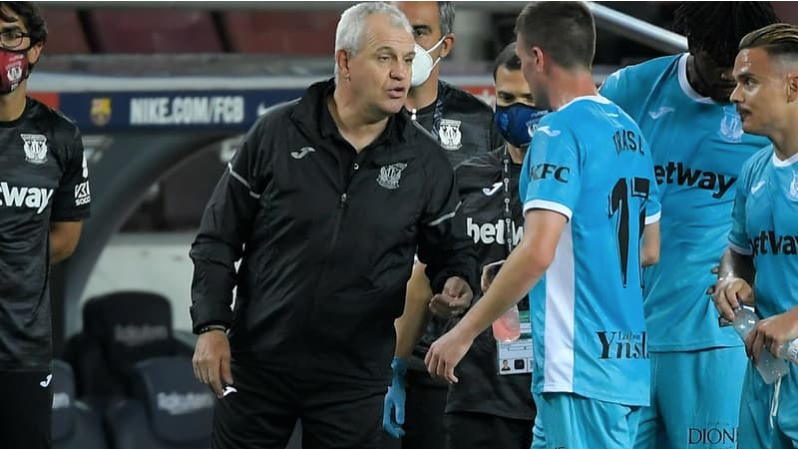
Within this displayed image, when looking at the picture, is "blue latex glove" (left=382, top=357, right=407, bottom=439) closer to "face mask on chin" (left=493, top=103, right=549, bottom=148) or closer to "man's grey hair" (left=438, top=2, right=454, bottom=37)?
"face mask on chin" (left=493, top=103, right=549, bottom=148)

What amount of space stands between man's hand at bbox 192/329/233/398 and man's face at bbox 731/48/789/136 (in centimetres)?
155

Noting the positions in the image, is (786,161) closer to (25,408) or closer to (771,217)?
(771,217)

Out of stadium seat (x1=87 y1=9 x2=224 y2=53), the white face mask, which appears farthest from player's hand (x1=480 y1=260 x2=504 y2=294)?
stadium seat (x1=87 y1=9 x2=224 y2=53)

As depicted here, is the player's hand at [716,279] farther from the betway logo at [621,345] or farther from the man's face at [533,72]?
the man's face at [533,72]

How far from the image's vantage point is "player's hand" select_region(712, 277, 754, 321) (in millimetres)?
4621

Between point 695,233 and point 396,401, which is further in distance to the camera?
point 396,401

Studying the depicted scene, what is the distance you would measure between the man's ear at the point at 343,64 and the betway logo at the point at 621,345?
3.47ft

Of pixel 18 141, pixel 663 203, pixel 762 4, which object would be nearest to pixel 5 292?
pixel 18 141

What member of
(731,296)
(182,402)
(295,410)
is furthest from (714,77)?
(182,402)

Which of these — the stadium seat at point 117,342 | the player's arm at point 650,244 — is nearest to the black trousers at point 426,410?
the player's arm at point 650,244

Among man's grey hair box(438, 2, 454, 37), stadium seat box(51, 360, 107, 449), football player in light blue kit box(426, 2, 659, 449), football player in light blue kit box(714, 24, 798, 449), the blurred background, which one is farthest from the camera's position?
stadium seat box(51, 360, 107, 449)

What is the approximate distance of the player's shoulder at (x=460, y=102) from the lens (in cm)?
577

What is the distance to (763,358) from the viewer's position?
178 inches

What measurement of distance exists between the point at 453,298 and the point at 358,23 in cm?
83
